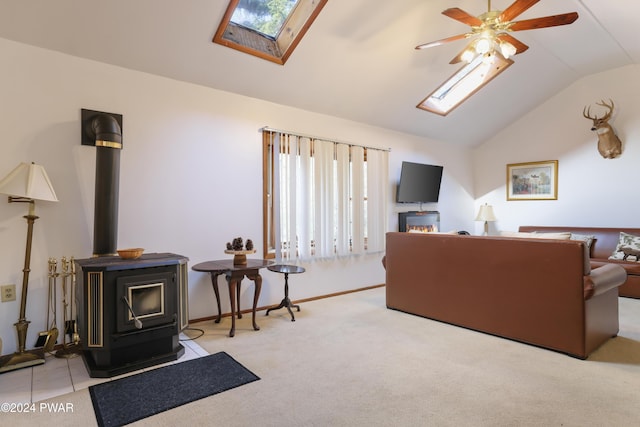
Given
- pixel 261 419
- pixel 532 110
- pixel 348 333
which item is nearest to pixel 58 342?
pixel 261 419

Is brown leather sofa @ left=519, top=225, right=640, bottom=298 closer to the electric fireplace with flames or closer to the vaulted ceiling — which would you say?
→ the electric fireplace with flames

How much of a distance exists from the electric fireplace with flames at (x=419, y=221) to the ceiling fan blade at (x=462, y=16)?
3.01 meters

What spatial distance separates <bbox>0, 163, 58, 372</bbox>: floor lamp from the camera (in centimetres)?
242

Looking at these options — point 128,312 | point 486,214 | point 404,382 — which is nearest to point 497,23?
point 404,382

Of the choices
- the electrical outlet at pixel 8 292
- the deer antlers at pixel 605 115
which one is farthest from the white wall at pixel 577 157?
the electrical outlet at pixel 8 292

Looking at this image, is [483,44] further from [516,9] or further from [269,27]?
[269,27]

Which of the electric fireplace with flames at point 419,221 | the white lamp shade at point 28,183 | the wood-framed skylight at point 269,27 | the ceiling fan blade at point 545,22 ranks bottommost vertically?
the electric fireplace with flames at point 419,221

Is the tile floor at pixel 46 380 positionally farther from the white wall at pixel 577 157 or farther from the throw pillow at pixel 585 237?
the white wall at pixel 577 157

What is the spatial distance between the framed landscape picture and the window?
2.82 m

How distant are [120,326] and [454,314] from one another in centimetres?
281

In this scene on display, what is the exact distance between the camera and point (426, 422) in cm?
183

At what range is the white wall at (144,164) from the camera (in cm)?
269

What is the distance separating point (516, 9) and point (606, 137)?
12.4 feet

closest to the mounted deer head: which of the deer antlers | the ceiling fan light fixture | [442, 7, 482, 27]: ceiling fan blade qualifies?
the deer antlers
